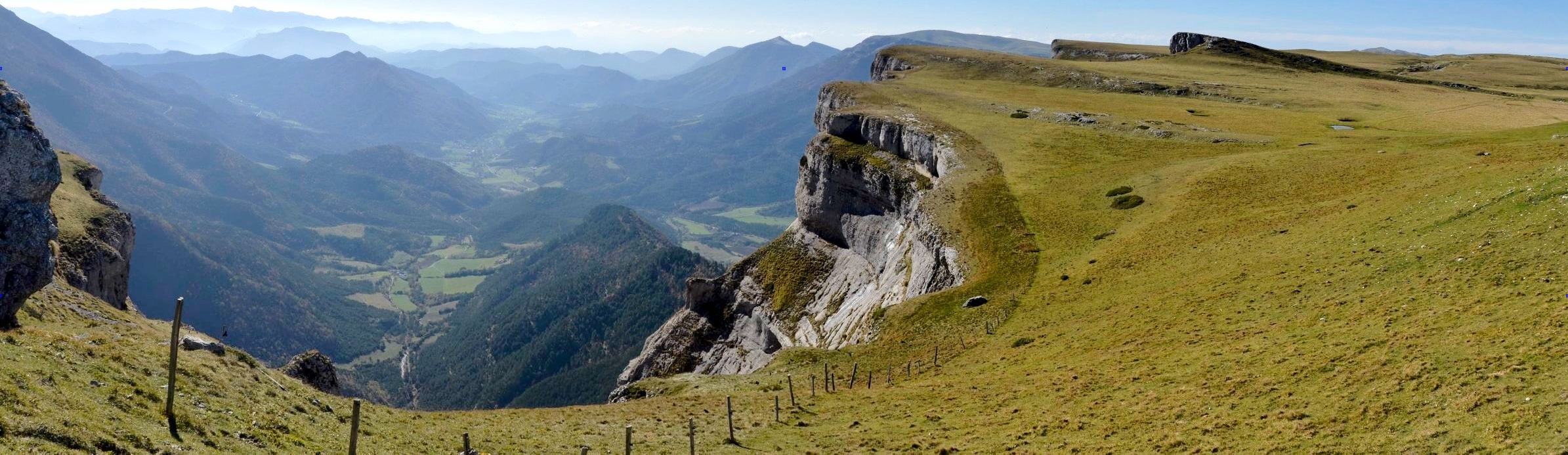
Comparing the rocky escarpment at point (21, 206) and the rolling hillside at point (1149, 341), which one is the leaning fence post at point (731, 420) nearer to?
the rolling hillside at point (1149, 341)

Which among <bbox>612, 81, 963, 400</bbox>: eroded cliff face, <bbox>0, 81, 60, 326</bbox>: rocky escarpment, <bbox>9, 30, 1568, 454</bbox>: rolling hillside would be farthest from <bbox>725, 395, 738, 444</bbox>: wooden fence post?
<bbox>0, 81, 60, 326</bbox>: rocky escarpment

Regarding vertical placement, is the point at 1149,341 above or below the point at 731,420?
above

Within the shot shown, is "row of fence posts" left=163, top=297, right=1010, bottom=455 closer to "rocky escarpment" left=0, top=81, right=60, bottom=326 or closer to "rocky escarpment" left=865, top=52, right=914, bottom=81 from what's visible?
"rocky escarpment" left=0, top=81, right=60, bottom=326

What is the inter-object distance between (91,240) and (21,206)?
1589 inches

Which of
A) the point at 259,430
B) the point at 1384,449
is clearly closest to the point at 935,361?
the point at 1384,449

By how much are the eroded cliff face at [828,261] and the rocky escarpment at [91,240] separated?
1865 inches

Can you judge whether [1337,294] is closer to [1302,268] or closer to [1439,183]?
[1302,268]

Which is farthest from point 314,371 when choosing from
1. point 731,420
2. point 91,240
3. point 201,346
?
point 91,240

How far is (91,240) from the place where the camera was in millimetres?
67438

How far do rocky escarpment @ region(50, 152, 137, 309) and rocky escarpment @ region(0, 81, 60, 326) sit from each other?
24.4 m

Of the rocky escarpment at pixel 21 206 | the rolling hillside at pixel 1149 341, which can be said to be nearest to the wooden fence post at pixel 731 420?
the rolling hillside at pixel 1149 341

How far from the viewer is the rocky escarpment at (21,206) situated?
3522 centimetres

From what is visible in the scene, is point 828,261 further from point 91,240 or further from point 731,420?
point 91,240

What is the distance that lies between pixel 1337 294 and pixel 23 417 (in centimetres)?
4828
